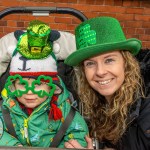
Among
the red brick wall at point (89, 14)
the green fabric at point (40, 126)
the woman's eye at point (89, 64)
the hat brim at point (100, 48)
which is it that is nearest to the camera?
the hat brim at point (100, 48)

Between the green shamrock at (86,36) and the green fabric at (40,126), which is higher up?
the green shamrock at (86,36)

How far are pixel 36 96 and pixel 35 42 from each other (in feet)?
1.18

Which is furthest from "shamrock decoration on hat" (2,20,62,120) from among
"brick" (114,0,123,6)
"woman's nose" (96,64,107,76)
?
"brick" (114,0,123,6)

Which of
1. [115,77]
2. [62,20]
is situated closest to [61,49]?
[115,77]

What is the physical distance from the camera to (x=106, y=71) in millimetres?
2180

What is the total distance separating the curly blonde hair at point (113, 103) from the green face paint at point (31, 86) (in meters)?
0.26

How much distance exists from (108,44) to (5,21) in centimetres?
324

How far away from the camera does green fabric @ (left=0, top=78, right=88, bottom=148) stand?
7.80 feet

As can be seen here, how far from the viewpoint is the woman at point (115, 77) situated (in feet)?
7.00

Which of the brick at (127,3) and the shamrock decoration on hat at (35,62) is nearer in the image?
the shamrock decoration on hat at (35,62)

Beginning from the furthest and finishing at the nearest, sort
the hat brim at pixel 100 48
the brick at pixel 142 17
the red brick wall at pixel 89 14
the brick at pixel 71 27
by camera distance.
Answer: the brick at pixel 142 17
the brick at pixel 71 27
the red brick wall at pixel 89 14
the hat brim at pixel 100 48

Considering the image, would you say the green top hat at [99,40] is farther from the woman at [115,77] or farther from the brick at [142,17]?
the brick at [142,17]

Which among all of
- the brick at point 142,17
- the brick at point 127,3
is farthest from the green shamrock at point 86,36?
the brick at point 142,17

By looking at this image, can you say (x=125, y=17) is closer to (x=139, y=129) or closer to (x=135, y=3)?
(x=135, y=3)
